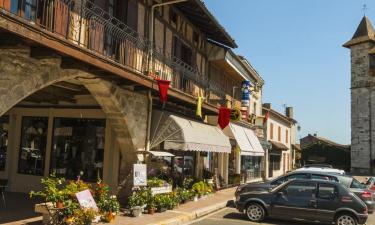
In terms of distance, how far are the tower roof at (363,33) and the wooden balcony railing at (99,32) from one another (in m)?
37.8

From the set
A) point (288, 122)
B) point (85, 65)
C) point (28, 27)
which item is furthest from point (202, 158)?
point (288, 122)

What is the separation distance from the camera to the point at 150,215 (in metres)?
12.8

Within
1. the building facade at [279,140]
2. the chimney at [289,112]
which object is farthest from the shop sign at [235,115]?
the chimney at [289,112]

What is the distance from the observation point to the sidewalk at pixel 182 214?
11.7 meters

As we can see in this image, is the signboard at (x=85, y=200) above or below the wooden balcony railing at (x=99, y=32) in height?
below

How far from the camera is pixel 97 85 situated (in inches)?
466

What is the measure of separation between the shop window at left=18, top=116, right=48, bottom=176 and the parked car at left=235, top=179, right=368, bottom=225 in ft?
24.0

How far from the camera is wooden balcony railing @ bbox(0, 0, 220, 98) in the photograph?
9.07 m

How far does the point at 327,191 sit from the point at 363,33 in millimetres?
42578

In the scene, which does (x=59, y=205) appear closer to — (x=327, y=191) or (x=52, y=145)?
(x=52, y=145)

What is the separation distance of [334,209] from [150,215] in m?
5.17

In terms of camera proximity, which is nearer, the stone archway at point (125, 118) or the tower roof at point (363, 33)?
the stone archway at point (125, 118)

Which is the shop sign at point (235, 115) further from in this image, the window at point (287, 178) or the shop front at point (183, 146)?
the window at point (287, 178)

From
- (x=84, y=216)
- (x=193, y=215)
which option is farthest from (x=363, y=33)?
(x=84, y=216)
